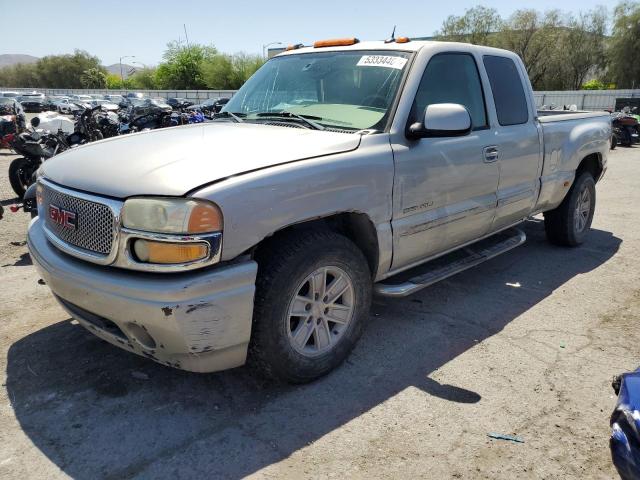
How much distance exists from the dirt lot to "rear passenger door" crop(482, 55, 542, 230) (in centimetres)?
86

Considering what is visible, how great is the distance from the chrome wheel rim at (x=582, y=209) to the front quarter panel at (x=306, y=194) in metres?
3.39

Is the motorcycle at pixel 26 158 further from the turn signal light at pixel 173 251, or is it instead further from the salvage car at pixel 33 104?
the salvage car at pixel 33 104

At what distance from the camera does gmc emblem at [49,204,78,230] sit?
104 inches

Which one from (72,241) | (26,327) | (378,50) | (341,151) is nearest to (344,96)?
(378,50)

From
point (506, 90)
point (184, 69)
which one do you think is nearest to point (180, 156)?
point (506, 90)

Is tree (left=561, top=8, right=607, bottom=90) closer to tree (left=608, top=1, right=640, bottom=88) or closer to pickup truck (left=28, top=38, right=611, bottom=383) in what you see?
tree (left=608, top=1, right=640, bottom=88)

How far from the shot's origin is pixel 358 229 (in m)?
3.20

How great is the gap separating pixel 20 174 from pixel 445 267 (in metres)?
7.06

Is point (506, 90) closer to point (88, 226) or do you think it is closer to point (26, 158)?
point (88, 226)

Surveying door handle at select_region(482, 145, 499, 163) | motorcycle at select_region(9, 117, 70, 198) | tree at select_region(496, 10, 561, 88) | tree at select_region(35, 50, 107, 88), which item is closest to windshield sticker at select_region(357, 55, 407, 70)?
door handle at select_region(482, 145, 499, 163)

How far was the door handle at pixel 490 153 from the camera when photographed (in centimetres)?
392

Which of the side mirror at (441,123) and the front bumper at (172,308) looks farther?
the side mirror at (441,123)

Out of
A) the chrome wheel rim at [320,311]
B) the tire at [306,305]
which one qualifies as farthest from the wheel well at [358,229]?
the chrome wheel rim at [320,311]

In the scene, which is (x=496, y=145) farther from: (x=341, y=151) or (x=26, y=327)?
(x=26, y=327)
